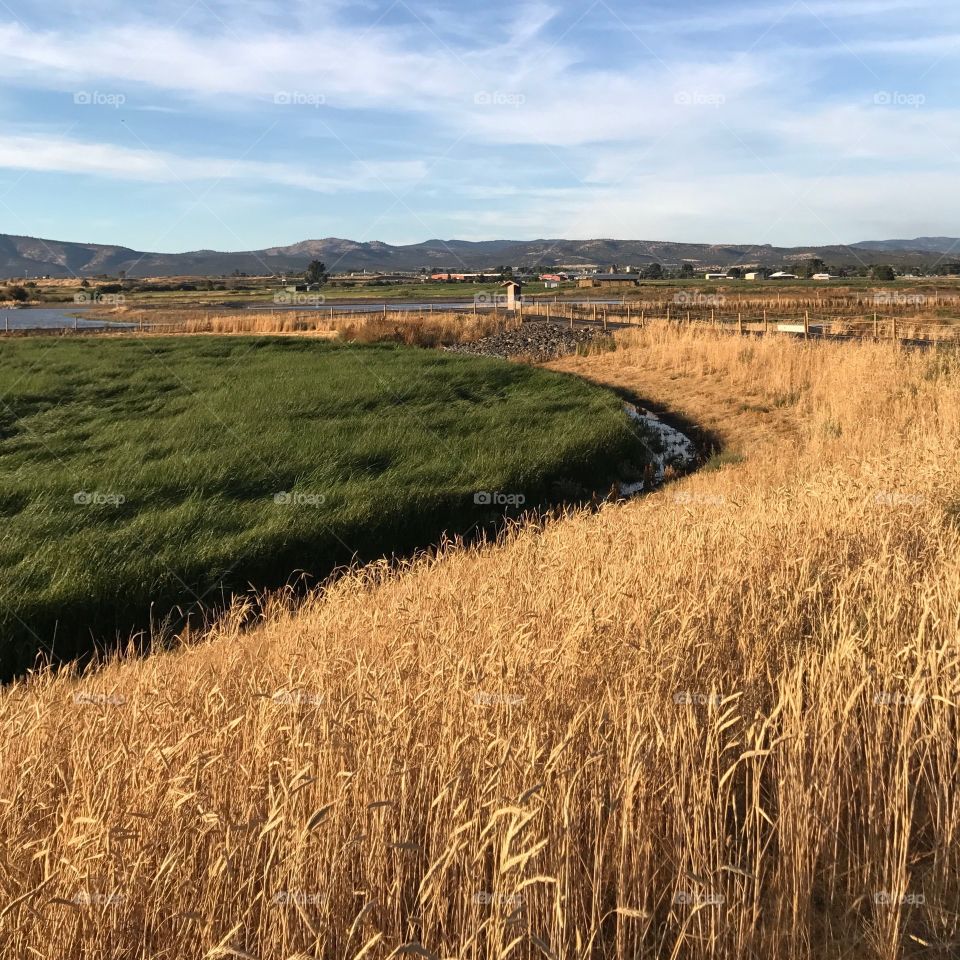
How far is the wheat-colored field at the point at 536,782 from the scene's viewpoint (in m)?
2.89

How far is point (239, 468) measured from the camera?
50.2 ft

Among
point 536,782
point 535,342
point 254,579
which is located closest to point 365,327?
point 535,342

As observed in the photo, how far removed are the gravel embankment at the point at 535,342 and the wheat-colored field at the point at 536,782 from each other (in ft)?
101

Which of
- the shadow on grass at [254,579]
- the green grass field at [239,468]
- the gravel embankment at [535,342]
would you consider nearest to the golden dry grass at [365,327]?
the gravel embankment at [535,342]

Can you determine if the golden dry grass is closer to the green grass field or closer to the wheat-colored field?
the green grass field

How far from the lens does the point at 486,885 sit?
10.5 ft

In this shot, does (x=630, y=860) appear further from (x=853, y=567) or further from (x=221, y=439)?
(x=221, y=439)

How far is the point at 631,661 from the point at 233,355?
28085 millimetres

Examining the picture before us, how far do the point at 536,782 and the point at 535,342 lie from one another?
37350 millimetres

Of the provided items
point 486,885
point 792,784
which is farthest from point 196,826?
point 792,784

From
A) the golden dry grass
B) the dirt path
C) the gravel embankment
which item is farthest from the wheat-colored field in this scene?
the golden dry grass

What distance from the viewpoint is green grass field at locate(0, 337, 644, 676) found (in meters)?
10.7

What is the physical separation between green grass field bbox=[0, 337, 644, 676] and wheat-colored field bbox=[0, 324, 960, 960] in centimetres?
435

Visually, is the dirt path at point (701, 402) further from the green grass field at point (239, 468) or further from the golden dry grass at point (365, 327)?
the golden dry grass at point (365, 327)
